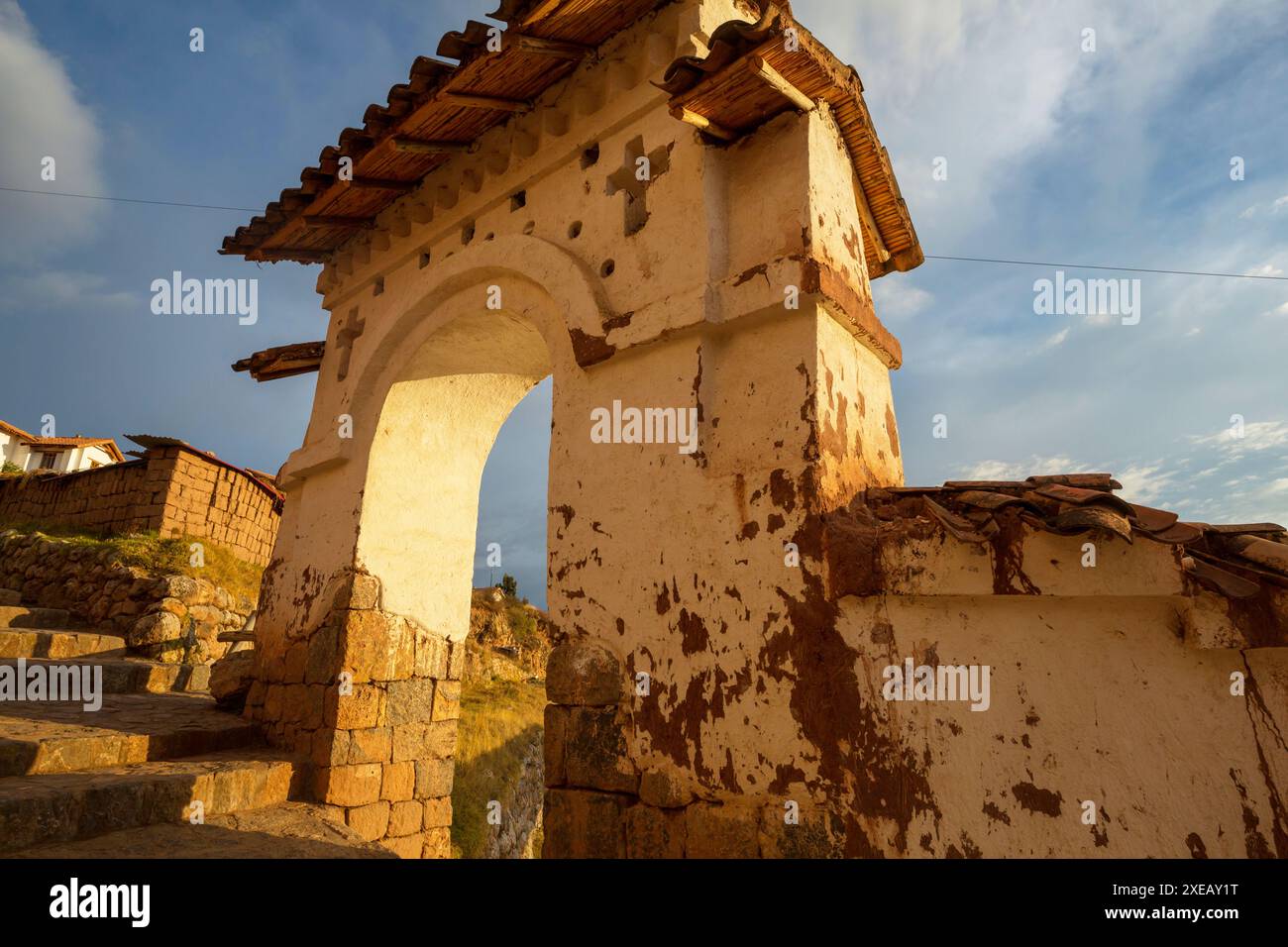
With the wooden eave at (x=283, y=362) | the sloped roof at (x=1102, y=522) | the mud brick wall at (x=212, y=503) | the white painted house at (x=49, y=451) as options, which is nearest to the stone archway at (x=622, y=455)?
the sloped roof at (x=1102, y=522)

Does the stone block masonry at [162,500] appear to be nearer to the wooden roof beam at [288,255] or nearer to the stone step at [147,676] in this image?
the stone step at [147,676]

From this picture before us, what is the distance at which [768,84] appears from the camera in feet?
11.7

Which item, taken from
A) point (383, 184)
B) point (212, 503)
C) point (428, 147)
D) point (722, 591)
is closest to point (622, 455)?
point (722, 591)

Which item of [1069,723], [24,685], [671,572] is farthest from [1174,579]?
[24,685]

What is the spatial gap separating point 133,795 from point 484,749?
6842 millimetres

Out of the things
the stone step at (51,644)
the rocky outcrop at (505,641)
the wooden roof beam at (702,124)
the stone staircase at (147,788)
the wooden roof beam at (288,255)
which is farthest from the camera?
the rocky outcrop at (505,641)

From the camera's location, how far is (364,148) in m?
5.56

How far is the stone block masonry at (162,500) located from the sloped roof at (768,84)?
12753 millimetres

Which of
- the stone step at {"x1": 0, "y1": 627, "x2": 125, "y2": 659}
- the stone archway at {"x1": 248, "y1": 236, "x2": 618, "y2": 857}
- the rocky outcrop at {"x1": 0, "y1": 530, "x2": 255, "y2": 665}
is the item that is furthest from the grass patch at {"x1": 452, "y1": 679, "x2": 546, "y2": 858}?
the stone step at {"x1": 0, "y1": 627, "x2": 125, "y2": 659}

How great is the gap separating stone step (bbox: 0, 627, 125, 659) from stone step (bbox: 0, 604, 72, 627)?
3.50 feet

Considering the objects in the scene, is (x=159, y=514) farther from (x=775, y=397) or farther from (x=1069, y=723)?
(x=1069, y=723)

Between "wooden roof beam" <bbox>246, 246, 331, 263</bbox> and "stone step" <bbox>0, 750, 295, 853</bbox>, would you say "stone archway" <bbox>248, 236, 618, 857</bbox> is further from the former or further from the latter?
"wooden roof beam" <bbox>246, 246, 331, 263</bbox>

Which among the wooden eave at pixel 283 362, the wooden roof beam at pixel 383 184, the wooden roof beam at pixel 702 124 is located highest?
the wooden roof beam at pixel 383 184

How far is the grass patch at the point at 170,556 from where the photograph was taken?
35.9 ft
